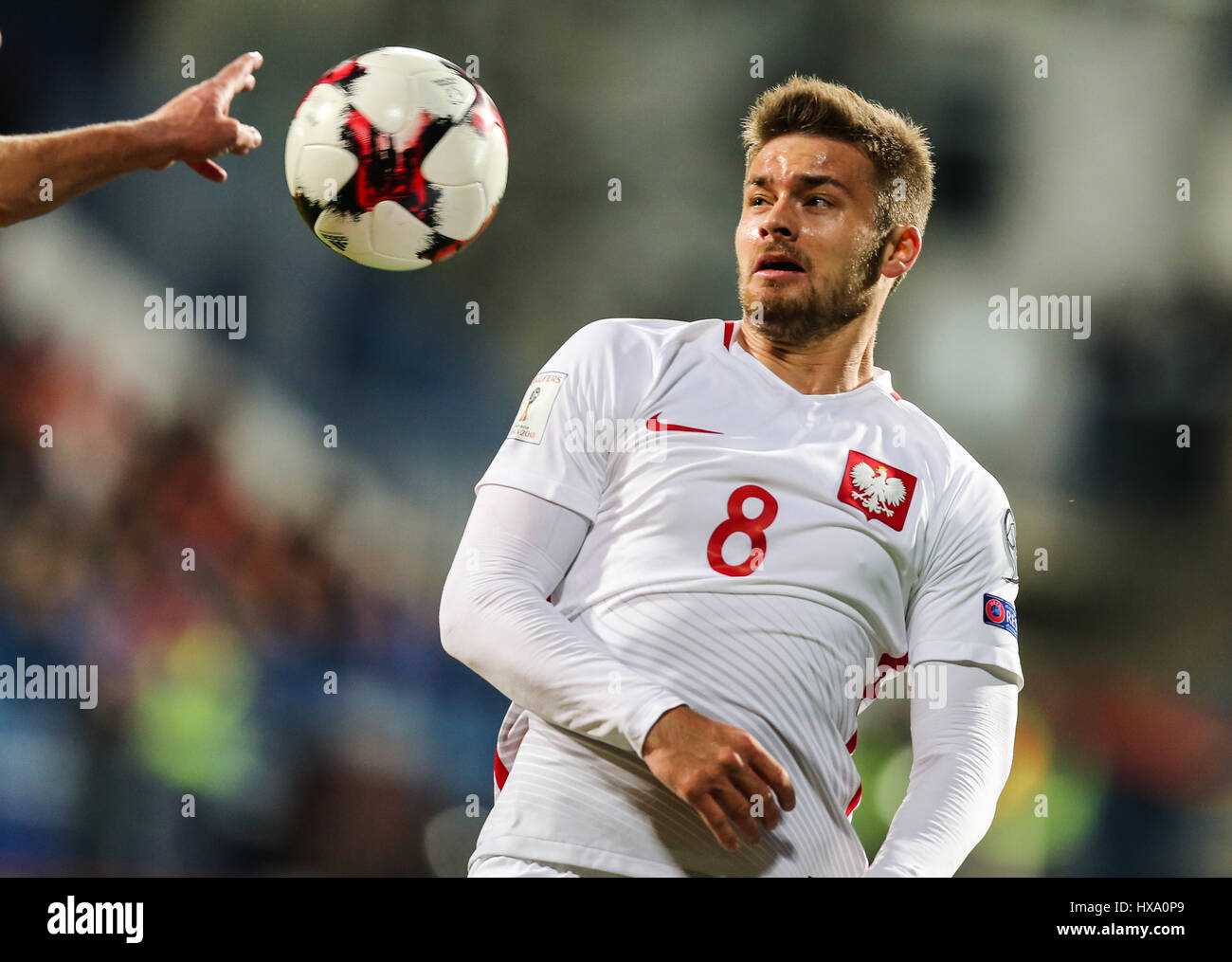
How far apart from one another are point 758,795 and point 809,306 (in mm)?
1086

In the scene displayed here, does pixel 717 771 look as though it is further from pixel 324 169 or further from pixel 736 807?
pixel 324 169

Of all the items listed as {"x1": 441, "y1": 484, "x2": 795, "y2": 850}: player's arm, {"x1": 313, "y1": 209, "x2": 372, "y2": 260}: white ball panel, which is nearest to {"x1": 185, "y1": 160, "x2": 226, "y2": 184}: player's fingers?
{"x1": 313, "y1": 209, "x2": 372, "y2": 260}: white ball panel

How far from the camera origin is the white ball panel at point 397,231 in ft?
8.80

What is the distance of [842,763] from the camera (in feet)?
7.59

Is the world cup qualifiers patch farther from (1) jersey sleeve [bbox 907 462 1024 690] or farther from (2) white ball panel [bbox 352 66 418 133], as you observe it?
(2) white ball panel [bbox 352 66 418 133]

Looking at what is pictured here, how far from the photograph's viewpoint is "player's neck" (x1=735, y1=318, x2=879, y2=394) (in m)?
2.62

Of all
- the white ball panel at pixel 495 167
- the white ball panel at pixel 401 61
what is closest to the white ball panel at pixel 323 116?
the white ball panel at pixel 401 61

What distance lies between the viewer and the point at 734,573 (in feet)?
7.47

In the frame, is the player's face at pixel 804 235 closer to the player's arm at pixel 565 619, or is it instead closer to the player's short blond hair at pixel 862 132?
the player's short blond hair at pixel 862 132

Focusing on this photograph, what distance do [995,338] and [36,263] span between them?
3.18 metres

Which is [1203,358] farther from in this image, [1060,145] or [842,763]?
[842,763]

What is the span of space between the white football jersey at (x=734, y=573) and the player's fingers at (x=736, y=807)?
0.52 feet

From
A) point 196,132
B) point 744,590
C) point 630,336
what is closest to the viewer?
point 744,590
